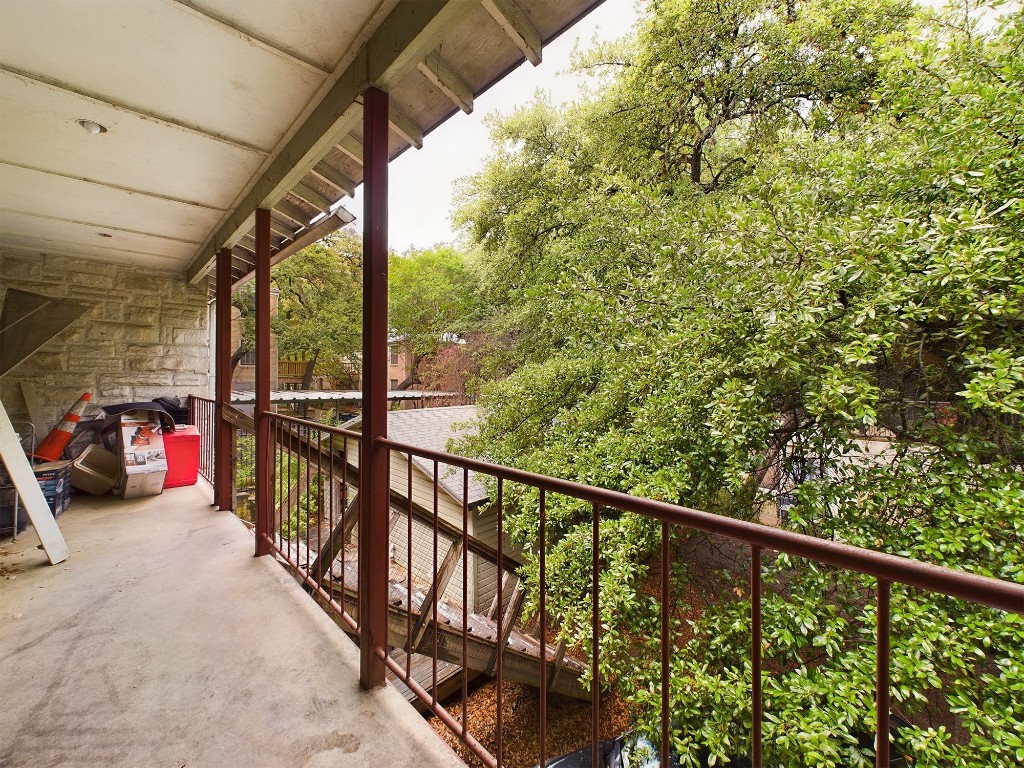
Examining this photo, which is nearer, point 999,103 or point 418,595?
point 999,103

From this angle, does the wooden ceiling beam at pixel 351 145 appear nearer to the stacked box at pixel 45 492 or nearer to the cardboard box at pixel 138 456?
the stacked box at pixel 45 492

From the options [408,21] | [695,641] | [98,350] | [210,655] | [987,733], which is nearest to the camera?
[408,21]

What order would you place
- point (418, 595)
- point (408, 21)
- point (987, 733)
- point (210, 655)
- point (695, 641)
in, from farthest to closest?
1. point (418, 595)
2. point (695, 641)
3. point (987, 733)
4. point (210, 655)
5. point (408, 21)

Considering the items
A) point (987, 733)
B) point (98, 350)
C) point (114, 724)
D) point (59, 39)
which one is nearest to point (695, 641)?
point (987, 733)

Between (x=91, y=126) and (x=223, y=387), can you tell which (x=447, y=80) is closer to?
(x=91, y=126)

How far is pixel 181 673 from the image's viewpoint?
1.80 m

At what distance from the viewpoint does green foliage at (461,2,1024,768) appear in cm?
220

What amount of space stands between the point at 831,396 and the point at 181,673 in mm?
3390

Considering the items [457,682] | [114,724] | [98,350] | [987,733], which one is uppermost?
[98,350]

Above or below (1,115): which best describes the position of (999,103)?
above

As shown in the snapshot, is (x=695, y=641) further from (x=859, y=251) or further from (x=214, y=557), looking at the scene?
(x=214, y=557)

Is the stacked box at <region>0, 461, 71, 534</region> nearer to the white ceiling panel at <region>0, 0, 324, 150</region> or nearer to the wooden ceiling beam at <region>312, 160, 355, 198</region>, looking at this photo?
the white ceiling panel at <region>0, 0, 324, 150</region>

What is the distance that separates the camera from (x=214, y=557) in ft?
9.48

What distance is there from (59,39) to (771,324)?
11.6 ft
